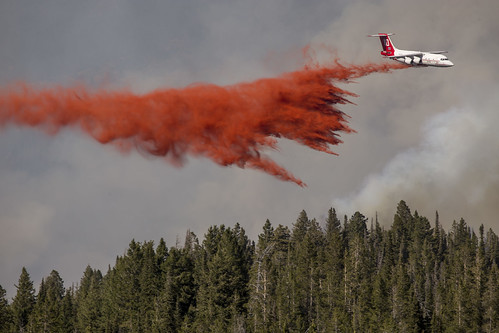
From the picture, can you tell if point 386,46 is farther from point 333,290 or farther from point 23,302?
point 23,302

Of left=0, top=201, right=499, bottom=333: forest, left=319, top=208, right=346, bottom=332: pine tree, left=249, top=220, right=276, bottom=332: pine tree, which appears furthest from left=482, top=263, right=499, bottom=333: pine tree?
left=249, top=220, right=276, bottom=332: pine tree

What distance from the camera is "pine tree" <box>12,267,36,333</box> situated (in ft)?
349

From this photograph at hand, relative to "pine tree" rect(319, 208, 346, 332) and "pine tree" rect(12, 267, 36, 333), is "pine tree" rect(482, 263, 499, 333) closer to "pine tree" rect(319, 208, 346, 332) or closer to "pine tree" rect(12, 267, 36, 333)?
"pine tree" rect(319, 208, 346, 332)

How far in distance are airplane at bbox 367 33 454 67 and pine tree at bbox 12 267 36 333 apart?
64767mm

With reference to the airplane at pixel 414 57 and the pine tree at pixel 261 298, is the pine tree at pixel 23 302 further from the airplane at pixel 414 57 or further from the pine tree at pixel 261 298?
the airplane at pixel 414 57

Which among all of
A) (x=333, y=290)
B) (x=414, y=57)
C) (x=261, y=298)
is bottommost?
(x=261, y=298)

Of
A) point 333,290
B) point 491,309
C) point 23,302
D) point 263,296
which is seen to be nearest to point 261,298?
point 263,296

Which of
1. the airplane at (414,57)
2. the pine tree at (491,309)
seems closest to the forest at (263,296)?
the pine tree at (491,309)

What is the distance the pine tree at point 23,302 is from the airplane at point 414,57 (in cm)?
6477

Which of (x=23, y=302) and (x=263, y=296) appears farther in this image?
(x=23, y=302)

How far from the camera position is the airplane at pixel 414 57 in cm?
7600

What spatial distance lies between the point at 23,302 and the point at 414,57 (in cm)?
6984

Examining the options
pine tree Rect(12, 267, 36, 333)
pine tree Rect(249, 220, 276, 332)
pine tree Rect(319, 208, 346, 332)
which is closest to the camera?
pine tree Rect(249, 220, 276, 332)

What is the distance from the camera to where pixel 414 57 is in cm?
7650
